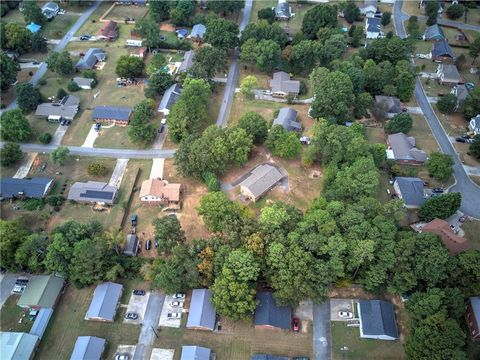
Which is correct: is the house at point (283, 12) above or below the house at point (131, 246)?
above

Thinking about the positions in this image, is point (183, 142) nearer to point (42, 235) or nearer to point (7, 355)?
point (42, 235)

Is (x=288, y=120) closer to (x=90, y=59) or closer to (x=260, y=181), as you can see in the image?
(x=260, y=181)

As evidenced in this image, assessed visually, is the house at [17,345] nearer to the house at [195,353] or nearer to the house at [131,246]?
the house at [131,246]

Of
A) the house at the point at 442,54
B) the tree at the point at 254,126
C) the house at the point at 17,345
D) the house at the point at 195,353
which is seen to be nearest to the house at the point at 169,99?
the tree at the point at 254,126

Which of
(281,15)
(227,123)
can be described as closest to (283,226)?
(227,123)

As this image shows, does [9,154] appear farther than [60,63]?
No

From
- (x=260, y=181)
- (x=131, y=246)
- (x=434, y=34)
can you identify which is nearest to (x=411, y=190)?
(x=260, y=181)
